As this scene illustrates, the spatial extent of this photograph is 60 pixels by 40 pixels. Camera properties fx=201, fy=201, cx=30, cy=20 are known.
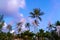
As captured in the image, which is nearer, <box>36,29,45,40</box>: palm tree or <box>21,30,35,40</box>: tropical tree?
<box>36,29,45,40</box>: palm tree

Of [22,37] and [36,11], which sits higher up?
[36,11]

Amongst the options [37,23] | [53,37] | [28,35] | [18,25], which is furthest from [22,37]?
[53,37]

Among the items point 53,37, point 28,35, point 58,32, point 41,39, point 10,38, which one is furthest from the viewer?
point 10,38

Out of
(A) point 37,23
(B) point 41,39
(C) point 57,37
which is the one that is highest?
(A) point 37,23

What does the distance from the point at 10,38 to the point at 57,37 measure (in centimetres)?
3999

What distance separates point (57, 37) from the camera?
43438 mm

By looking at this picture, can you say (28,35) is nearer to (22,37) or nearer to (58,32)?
(22,37)

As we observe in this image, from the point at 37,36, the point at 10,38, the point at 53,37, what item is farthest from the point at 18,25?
the point at 53,37

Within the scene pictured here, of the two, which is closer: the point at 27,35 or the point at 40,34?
the point at 40,34

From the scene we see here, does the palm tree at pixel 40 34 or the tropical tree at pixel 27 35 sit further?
the tropical tree at pixel 27 35

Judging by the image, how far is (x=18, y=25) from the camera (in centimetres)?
9269

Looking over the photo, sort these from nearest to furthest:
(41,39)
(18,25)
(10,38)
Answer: (41,39) < (10,38) < (18,25)

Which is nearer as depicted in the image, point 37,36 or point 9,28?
point 37,36

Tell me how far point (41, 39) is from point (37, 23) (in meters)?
6.33
